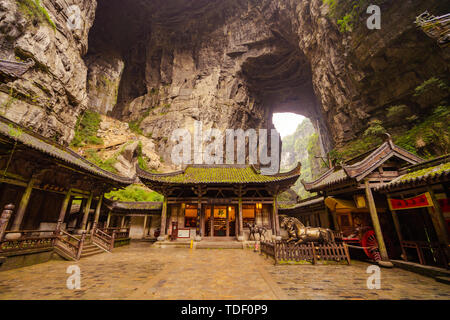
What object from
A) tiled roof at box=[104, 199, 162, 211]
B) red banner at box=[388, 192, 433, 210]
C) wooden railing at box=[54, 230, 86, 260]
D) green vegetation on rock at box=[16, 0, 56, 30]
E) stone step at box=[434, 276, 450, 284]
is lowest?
stone step at box=[434, 276, 450, 284]

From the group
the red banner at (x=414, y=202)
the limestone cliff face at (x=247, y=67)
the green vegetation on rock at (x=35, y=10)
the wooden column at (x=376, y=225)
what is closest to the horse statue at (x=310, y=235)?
the wooden column at (x=376, y=225)

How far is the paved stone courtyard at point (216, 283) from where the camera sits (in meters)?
3.88

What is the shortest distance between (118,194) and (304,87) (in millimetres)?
38186

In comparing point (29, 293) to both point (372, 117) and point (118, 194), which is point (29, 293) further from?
point (372, 117)

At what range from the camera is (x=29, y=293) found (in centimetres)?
396

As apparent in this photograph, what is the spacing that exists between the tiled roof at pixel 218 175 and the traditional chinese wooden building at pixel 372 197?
14.2ft

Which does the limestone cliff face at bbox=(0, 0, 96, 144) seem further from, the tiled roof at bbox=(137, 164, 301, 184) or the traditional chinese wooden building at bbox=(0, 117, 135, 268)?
the tiled roof at bbox=(137, 164, 301, 184)

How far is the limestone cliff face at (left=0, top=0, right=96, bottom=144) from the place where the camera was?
1435cm

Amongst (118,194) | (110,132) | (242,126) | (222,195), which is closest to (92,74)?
(110,132)

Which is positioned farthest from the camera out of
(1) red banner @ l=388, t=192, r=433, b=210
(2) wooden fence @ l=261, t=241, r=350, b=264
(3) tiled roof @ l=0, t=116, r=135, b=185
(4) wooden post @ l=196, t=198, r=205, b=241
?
(4) wooden post @ l=196, t=198, r=205, b=241

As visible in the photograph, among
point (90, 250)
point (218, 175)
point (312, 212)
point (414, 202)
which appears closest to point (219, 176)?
point (218, 175)

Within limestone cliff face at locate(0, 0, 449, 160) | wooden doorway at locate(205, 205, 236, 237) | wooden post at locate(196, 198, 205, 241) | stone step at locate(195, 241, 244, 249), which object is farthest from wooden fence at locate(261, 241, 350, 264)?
limestone cliff face at locate(0, 0, 449, 160)

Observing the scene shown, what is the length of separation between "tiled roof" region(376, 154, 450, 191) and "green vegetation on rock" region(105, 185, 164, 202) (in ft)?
71.8

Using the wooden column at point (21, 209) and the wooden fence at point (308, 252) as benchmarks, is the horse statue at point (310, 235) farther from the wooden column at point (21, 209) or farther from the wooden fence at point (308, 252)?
the wooden column at point (21, 209)
